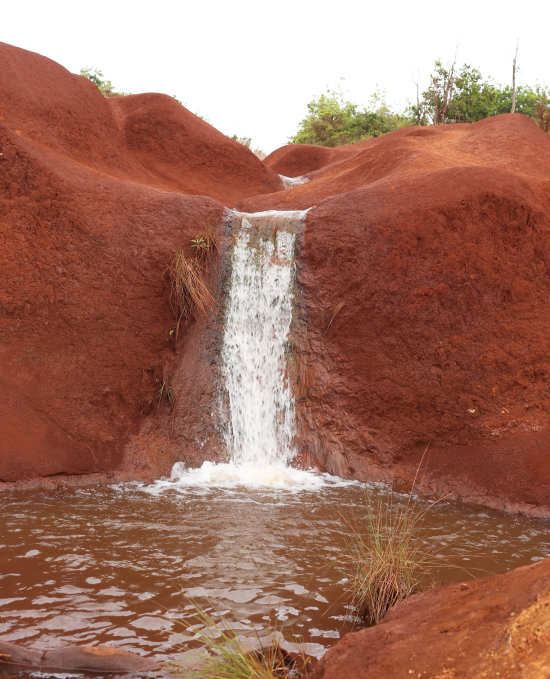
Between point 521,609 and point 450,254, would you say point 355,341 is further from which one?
point 521,609

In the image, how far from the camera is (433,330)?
8.23m

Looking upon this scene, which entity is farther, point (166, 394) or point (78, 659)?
point (166, 394)

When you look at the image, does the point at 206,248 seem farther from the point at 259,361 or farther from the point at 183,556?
the point at 183,556

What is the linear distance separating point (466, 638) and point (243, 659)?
0.98 meters

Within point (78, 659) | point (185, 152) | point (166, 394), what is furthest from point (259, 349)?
point (185, 152)

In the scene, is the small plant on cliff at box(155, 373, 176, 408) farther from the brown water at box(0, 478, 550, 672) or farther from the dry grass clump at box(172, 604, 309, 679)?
the dry grass clump at box(172, 604, 309, 679)

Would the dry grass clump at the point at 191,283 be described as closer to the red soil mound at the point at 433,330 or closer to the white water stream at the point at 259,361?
the white water stream at the point at 259,361

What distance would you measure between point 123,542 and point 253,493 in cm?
203

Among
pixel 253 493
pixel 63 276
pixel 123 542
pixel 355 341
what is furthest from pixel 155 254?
pixel 123 542

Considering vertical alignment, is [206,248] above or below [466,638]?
above

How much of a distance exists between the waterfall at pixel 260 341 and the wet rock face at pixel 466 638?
511cm

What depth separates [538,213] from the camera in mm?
8656

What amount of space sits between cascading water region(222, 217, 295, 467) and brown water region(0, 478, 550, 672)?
130 cm

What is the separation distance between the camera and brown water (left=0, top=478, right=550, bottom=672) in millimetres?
3584
